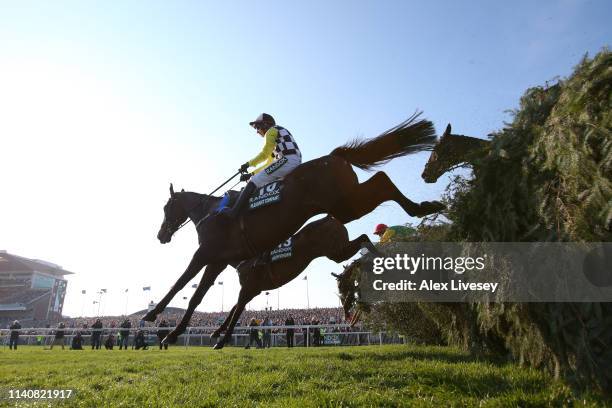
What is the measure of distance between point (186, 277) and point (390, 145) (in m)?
3.31

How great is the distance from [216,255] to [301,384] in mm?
2108

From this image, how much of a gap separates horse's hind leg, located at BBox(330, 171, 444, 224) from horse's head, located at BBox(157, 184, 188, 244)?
324cm

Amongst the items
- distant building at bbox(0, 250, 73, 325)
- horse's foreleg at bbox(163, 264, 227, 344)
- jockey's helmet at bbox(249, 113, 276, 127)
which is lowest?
horse's foreleg at bbox(163, 264, 227, 344)

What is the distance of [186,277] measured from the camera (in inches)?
229

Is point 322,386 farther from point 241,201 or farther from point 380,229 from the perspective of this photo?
point 380,229

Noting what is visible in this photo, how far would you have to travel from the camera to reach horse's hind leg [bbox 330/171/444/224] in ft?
17.6

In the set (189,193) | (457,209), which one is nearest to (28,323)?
(189,193)

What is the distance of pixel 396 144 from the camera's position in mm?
5465

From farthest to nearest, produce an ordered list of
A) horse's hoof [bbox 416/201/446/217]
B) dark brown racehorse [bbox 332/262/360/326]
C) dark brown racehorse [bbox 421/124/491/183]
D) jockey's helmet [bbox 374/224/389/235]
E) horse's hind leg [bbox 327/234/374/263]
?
1. jockey's helmet [bbox 374/224/389/235]
2. dark brown racehorse [bbox 332/262/360/326]
3. horse's hind leg [bbox 327/234/374/263]
4. horse's hoof [bbox 416/201/446/217]
5. dark brown racehorse [bbox 421/124/491/183]

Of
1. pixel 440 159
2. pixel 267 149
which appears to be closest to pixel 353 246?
pixel 267 149

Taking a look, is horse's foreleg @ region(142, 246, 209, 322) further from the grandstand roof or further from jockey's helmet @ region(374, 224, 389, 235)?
the grandstand roof

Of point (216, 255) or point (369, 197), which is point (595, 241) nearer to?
point (369, 197)

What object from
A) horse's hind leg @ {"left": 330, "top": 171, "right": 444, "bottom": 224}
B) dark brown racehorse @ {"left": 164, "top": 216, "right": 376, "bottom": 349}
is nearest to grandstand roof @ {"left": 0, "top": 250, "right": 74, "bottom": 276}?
dark brown racehorse @ {"left": 164, "top": 216, "right": 376, "bottom": 349}

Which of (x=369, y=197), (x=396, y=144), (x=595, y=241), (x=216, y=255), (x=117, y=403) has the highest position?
(x=396, y=144)
